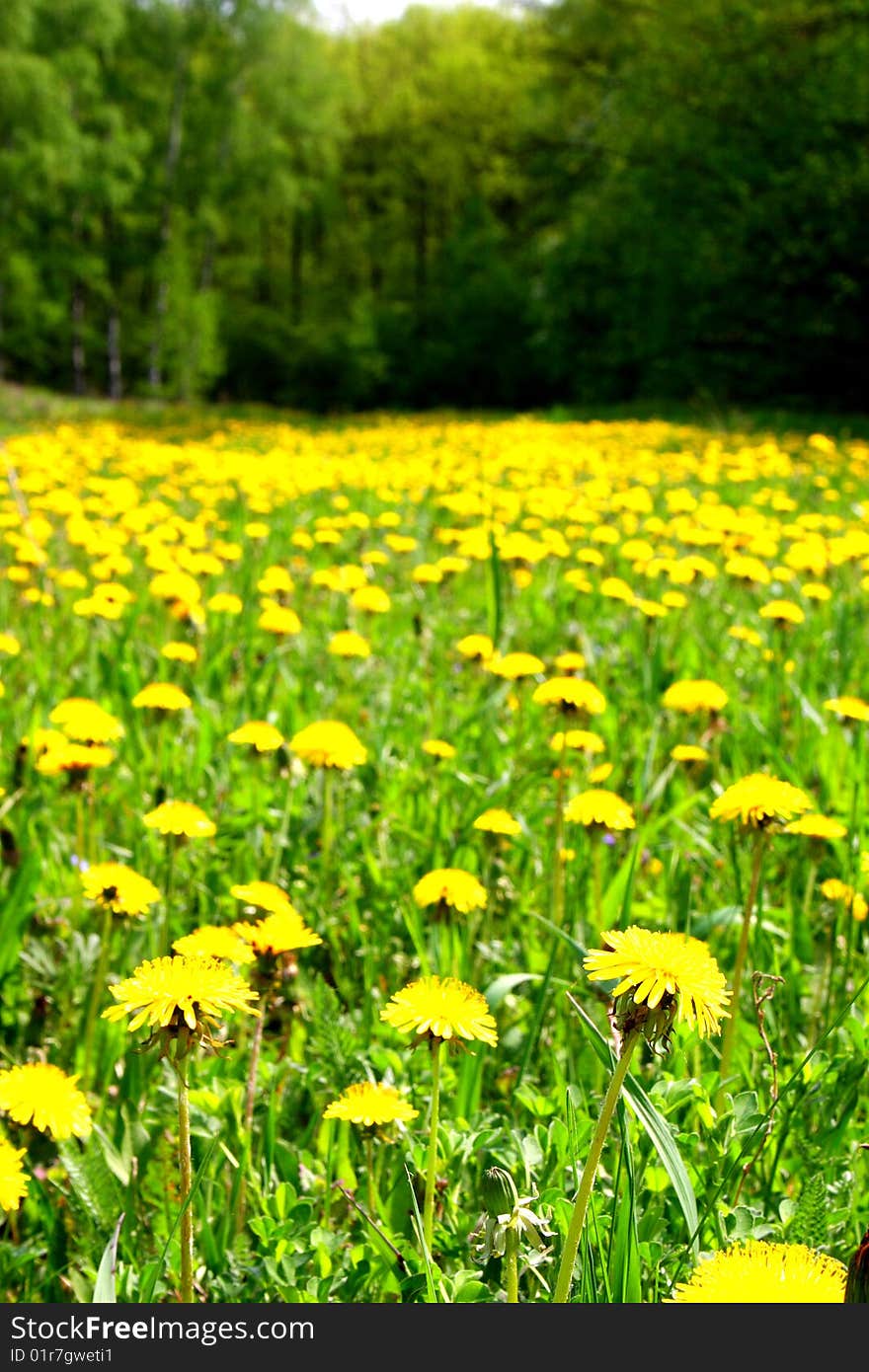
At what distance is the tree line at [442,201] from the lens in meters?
14.1

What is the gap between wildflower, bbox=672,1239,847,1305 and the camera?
55 centimetres

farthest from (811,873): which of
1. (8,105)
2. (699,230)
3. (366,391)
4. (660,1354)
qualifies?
(366,391)

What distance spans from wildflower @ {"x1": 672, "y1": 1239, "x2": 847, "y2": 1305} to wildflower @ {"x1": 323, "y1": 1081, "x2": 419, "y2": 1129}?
302mm

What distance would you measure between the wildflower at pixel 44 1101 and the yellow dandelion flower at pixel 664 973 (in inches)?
17.9

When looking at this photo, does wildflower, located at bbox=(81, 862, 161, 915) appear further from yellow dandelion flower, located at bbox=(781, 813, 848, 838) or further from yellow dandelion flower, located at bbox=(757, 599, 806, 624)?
yellow dandelion flower, located at bbox=(757, 599, 806, 624)

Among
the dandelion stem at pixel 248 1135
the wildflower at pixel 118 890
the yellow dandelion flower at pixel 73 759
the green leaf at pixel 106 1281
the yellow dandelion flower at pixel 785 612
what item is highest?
the yellow dandelion flower at pixel 785 612

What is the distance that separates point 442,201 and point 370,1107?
1399 inches

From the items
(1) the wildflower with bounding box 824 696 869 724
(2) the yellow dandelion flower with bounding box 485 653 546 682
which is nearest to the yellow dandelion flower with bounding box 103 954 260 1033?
(2) the yellow dandelion flower with bounding box 485 653 546 682

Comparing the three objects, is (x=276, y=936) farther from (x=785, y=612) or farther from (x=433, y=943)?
(x=785, y=612)

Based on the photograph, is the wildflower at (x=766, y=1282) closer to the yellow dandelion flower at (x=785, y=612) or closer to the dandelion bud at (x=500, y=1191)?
the dandelion bud at (x=500, y=1191)

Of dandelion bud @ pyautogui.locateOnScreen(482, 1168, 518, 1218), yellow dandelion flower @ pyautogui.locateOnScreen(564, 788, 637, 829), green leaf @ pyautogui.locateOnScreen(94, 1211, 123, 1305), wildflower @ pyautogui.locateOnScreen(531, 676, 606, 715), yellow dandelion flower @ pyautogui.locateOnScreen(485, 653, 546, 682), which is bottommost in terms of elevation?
green leaf @ pyautogui.locateOnScreen(94, 1211, 123, 1305)

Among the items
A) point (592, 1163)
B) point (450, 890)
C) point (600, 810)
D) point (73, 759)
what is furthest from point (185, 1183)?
point (73, 759)

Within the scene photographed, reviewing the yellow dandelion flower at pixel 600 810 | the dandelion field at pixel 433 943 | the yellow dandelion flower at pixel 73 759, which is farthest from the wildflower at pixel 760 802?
the yellow dandelion flower at pixel 73 759

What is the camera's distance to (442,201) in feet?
108
